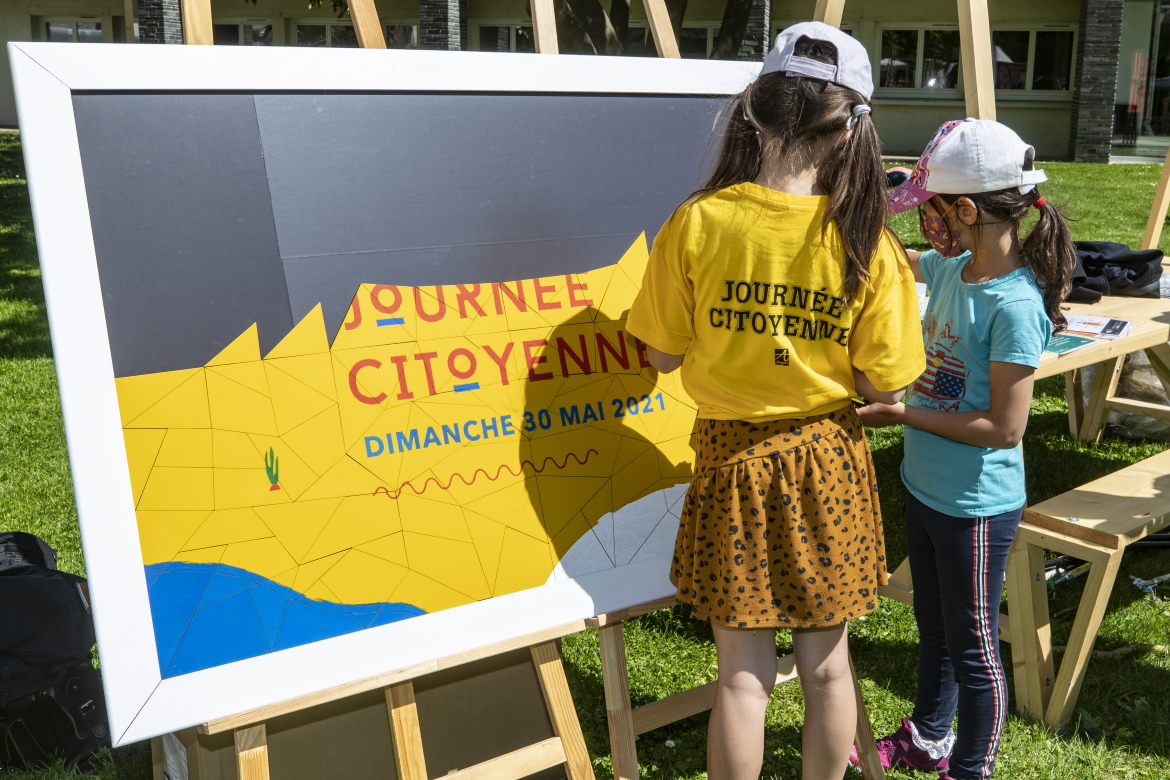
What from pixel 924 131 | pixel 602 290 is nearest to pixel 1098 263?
pixel 602 290

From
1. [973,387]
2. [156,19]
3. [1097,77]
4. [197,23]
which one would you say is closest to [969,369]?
[973,387]

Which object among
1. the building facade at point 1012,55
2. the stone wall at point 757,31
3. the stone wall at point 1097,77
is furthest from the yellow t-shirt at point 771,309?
the stone wall at point 1097,77

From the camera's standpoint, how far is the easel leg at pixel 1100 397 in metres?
4.21

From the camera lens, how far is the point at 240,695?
1495 mm

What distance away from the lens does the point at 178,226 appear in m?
1.54

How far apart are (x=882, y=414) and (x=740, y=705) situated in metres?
0.60

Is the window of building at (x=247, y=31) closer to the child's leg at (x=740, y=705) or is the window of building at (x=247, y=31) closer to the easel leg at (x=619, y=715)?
the easel leg at (x=619, y=715)

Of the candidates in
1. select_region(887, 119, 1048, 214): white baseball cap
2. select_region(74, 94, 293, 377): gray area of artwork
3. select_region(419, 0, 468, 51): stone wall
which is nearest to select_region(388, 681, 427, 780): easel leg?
select_region(74, 94, 293, 377): gray area of artwork

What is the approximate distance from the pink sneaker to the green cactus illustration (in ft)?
4.88

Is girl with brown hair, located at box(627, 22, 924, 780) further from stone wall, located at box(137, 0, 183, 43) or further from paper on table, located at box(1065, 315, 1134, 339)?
stone wall, located at box(137, 0, 183, 43)

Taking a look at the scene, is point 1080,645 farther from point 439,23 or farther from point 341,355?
point 439,23

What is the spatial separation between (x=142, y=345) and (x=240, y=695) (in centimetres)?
58

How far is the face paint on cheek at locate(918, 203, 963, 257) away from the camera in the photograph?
1911 mm

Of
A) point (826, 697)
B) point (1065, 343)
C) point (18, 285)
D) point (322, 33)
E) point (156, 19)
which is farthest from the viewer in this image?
point (322, 33)
